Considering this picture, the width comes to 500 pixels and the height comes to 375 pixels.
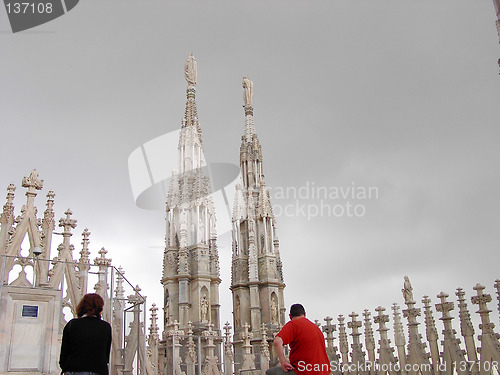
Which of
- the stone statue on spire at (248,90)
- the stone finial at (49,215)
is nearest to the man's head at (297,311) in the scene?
the stone finial at (49,215)

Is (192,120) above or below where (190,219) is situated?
above

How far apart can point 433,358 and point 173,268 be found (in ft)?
60.5

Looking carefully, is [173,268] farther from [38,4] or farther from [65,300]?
[38,4]

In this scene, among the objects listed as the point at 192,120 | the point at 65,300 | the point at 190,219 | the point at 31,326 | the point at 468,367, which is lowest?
the point at 468,367

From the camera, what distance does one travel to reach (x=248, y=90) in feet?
137

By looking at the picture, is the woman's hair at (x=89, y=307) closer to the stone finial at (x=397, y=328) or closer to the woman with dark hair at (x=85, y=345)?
the woman with dark hair at (x=85, y=345)

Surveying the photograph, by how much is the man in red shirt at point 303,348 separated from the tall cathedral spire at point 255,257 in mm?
26550

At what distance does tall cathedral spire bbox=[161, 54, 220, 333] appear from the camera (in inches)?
1241

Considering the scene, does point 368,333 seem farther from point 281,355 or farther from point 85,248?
point 281,355

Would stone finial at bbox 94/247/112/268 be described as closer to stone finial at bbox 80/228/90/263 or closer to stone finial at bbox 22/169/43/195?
stone finial at bbox 80/228/90/263

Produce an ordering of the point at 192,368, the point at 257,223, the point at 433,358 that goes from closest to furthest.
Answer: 1. the point at 433,358
2. the point at 192,368
3. the point at 257,223

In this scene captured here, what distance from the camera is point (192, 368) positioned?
2253cm

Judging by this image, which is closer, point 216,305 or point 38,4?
point 38,4

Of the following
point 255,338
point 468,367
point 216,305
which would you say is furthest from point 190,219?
point 468,367
